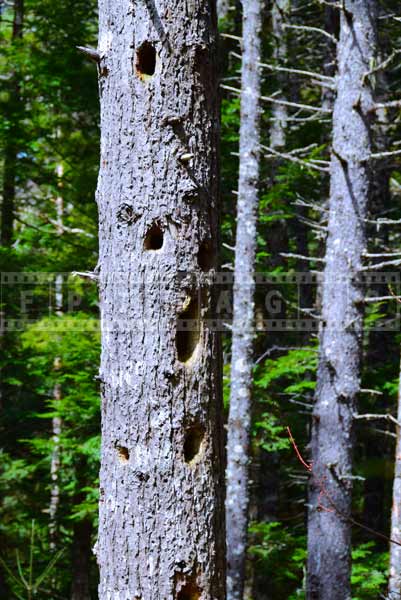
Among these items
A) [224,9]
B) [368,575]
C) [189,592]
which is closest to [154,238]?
[189,592]

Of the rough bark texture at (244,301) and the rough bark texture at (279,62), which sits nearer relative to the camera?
the rough bark texture at (244,301)

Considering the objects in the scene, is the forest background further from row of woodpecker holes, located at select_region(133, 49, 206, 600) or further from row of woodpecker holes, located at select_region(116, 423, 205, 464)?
row of woodpecker holes, located at select_region(116, 423, 205, 464)

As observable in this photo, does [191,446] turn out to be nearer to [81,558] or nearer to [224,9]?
A: [81,558]

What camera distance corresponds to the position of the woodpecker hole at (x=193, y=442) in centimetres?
265

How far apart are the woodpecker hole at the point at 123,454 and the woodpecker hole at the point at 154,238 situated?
89 centimetres

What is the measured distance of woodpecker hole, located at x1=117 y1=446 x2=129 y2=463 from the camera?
2.65 meters

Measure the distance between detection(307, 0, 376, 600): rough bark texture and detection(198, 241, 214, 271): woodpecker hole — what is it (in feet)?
13.9

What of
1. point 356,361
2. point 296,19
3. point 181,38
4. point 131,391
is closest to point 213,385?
point 131,391

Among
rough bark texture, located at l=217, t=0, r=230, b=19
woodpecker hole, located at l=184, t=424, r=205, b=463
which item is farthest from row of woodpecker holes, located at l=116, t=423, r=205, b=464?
rough bark texture, located at l=217, t=0, r=230, b=19

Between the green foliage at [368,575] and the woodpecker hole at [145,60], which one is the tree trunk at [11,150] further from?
the green foliage at [368,575]

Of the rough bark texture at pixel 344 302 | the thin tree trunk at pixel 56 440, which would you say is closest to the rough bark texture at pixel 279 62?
the rough bark texture at pixel 344 302

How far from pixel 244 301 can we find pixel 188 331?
5.06 m

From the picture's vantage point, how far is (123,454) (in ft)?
8.76

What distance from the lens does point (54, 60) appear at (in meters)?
9.01
